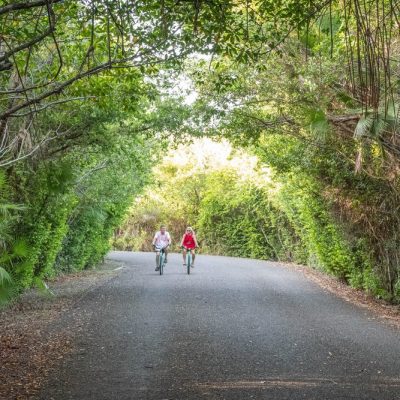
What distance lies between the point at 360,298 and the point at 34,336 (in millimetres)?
9679

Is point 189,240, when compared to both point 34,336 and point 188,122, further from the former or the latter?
point 34,336

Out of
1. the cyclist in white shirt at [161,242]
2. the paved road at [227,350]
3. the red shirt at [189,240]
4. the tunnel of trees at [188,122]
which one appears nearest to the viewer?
the paved road at [227,350]

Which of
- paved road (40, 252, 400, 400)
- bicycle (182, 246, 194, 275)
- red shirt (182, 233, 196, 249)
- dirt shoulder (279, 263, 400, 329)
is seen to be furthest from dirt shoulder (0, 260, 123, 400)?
dirt shoulder (279, 263, 400, 329)

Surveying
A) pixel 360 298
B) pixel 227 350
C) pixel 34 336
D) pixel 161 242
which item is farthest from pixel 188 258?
pixel 227 350

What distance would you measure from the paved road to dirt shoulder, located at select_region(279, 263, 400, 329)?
42 cm

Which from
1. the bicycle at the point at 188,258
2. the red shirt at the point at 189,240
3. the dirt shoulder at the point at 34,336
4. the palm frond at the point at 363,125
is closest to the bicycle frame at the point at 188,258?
the bicycle at the point at 188,258

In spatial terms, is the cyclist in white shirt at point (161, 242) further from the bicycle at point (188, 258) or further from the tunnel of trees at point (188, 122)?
the tunnel of trees at point (188, 122)

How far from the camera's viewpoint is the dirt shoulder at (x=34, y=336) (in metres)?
7.78

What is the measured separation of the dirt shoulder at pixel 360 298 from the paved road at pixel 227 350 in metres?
0.42

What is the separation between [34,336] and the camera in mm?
10891

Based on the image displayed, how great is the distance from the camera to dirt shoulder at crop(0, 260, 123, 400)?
306 inches

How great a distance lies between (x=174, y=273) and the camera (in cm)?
2425

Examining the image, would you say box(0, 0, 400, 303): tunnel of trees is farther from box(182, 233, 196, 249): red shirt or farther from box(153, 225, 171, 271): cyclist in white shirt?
box(182, 233, 196, 249): red shirt

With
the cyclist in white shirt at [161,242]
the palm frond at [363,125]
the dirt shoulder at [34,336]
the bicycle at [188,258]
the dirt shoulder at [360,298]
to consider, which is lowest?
the dirt shoulder at [34,336]
